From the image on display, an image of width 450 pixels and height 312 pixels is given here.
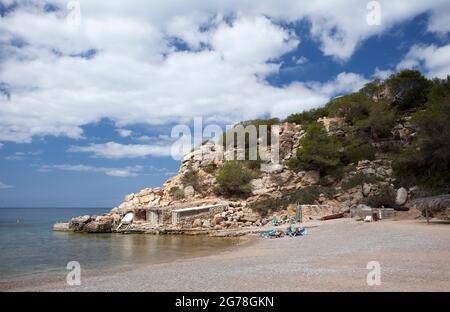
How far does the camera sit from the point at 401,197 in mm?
27109

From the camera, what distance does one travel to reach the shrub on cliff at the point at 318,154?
36406mm

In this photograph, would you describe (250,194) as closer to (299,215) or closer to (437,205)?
(299,215)

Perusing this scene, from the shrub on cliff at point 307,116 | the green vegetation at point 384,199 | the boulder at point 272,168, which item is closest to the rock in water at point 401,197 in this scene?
the green vegetation at point 384,199

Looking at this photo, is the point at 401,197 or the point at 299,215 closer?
the point at 401,197

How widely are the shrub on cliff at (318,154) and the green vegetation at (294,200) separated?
370cm

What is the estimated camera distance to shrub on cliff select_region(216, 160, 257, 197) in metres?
37.5

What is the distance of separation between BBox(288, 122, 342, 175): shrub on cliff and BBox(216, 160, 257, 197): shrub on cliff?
15.7ft

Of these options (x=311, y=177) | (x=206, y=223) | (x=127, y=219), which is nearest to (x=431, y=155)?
(x=311, y=177)

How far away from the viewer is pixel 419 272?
27.9 ft

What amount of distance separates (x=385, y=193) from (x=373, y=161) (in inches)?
352

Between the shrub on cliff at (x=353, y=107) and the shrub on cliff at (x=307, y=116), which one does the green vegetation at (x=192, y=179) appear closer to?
the shrub on cliff at (x=307, y=116)

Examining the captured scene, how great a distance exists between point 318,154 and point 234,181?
8.66 m

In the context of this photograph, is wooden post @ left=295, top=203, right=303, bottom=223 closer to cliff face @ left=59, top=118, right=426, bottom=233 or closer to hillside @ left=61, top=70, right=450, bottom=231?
cliff face @ left=59, top=118, right=426, bottom=233
